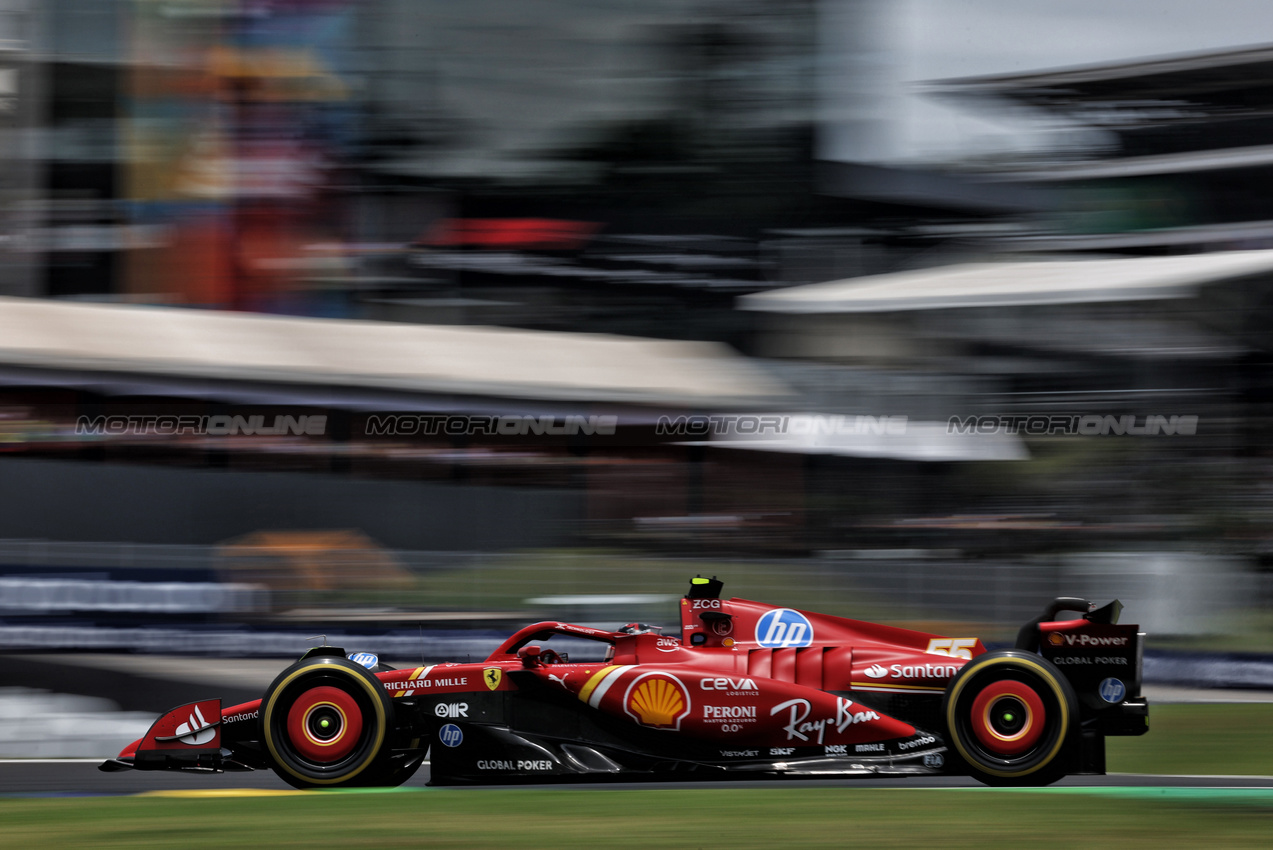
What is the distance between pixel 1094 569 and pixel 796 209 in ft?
19.8

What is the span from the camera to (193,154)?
12.7 meters

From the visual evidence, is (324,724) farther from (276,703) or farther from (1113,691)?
(1113,691)

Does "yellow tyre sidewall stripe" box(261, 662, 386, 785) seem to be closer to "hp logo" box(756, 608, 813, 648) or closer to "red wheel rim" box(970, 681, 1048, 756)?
"hp logo" box(756, 608, 813, 648)

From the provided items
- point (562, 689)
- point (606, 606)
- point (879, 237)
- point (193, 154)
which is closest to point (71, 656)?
point (606, 606)

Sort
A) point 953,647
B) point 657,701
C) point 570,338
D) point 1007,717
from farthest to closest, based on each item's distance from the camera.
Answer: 1. point 570,338
2. point 953,647
3. point 657,701
4. point 1007,717

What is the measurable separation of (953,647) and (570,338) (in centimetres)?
820

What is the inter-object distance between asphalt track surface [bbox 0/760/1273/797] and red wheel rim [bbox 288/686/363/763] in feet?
1.32

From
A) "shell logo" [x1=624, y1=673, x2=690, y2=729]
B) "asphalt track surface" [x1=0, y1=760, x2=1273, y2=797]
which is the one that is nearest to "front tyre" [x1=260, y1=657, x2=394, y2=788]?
"asphalt track surface" [x1=0, y1=760, x2=1273, y2=797]

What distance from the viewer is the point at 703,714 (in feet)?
17.2

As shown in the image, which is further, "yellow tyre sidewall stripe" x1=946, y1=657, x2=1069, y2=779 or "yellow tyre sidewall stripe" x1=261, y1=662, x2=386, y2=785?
"yellow tyre sidewall stripe" x1=261, y1=662, x2=386, y2=785

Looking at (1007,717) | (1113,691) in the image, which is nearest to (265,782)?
(1007,717)

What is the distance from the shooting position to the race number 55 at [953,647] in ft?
17.9

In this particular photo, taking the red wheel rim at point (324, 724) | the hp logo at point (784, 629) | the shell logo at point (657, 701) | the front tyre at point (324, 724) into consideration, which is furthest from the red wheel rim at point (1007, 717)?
the red wheel rim at point (324, 724)

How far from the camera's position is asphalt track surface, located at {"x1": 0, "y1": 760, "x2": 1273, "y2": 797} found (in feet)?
18.1
